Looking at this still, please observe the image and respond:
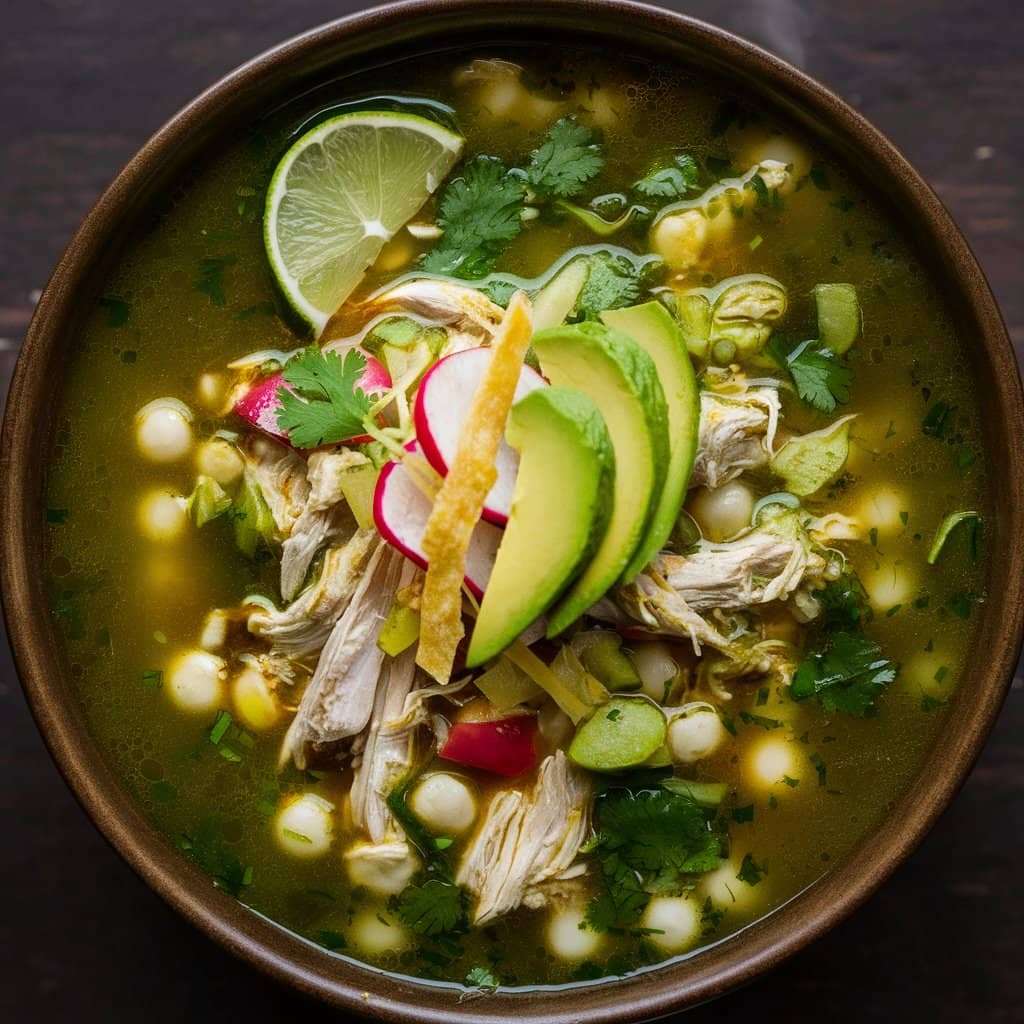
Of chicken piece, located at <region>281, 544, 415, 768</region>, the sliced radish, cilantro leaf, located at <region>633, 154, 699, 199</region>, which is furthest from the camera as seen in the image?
cilantro leaf, located at <region>633, 154, 699, 199</region>

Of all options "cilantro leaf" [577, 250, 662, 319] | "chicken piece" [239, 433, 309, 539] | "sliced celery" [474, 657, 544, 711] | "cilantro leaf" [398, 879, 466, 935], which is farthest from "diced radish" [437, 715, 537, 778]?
"cilantro leaf" [577, 250, 662, 319]

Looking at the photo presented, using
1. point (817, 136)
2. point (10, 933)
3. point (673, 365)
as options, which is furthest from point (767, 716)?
point (10, 933)

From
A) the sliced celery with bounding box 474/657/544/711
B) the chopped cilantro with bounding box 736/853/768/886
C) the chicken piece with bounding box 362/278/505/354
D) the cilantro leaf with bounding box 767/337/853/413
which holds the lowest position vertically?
the chopped cilantro with bounding box 736/853/768/886

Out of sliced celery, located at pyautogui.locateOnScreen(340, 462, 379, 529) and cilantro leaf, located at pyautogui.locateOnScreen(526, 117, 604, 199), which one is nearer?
sliced celery, located at pyautogui.locateOnScreen(340, 462, 379, 529)

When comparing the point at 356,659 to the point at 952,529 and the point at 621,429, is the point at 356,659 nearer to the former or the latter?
the point at 621,429

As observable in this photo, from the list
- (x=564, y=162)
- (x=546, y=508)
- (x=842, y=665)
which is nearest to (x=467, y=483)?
(x=546, y=508)

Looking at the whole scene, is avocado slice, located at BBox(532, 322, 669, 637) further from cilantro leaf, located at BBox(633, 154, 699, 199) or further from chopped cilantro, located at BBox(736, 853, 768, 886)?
chopped cilantro, located at BBox(736, 853, 768, 886)
